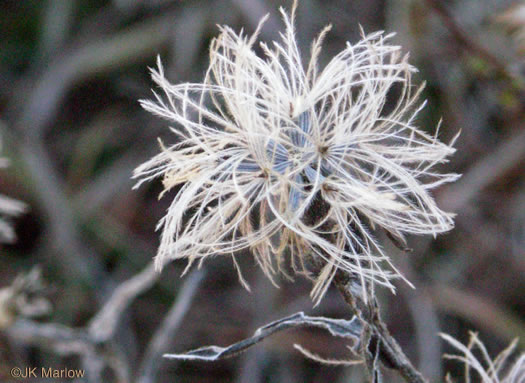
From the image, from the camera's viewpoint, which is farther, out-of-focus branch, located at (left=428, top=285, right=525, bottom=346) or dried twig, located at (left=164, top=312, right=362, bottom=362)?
out-of-focus branch, located at (left=428, top=285, right=525, bottom=346)

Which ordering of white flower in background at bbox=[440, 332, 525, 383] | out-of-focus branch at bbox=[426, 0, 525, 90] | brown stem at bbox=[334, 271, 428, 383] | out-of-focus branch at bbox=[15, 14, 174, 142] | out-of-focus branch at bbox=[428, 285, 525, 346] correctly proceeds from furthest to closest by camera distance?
1. out-of-focus branch at bbox=[15, 14, 174, 142]
2. out-of-focus branch at bbox=[428, 285, 525, 346]
3. out-of-focus branch at bbox=[426, 0, 525, 90]
4. white flower in background at bbox=[440, 332, 525, 383]
5. brown stem at bbox=[334, 271, 428, 383]

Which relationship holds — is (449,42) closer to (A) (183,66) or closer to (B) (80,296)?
(A) (183,66)

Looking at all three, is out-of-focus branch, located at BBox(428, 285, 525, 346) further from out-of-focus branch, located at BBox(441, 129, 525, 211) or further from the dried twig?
the dried twig

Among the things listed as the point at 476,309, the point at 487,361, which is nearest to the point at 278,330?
the point at 487,361

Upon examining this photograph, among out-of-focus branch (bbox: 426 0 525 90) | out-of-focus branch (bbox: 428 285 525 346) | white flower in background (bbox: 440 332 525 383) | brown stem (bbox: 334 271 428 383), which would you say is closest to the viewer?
brown stem (bbox: 334 271 428 383)

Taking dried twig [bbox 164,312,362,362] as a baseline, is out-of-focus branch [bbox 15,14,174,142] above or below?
above

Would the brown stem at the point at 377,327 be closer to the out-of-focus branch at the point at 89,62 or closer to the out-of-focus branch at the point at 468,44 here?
the out-of-focus branch at the point at 468,44

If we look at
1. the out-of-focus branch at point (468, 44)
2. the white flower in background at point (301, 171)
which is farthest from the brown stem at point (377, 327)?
the out-of-focus branch at point (468, 44)

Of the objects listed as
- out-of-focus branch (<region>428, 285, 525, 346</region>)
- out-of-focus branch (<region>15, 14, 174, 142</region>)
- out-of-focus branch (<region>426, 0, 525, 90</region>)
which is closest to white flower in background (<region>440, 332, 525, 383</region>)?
out-of-focus branch (<region>426, 0, 525, 90</region>)
